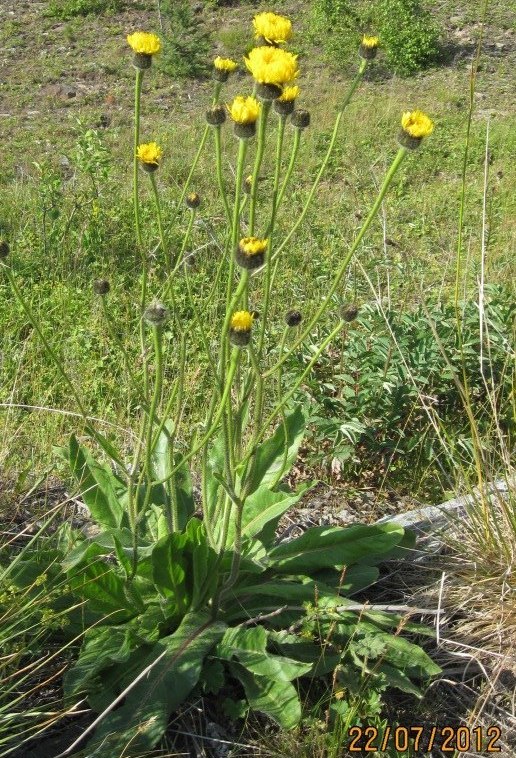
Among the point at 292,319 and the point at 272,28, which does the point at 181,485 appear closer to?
the point at 292,319

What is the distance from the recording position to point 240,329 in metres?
1.63

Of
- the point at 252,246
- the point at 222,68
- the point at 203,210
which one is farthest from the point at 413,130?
the point at 203,210

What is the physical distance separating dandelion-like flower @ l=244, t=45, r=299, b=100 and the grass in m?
0.67

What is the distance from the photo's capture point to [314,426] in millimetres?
3168

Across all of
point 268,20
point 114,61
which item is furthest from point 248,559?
point 114,61

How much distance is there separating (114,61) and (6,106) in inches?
Result: 97.1

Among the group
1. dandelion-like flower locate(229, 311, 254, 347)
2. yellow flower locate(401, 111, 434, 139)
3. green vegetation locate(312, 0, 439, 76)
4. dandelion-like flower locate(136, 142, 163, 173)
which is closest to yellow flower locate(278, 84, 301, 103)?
yellow flower locate(401, 111, 434, 139)

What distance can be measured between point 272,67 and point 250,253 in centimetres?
36

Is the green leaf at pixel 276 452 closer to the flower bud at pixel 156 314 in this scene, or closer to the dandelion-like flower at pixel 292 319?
the dandelion-like flower at pixel 292 319

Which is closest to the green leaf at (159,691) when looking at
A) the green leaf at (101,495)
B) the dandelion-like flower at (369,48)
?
the green leaf at (101,495)

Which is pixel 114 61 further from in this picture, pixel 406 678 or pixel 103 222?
pixel 406 678

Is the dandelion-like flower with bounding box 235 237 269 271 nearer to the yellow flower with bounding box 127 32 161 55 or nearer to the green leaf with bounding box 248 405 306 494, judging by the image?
the yellow flower with bounding box 127 32 161 55

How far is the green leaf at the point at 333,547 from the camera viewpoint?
7.22ft

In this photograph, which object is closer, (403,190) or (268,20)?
(268,20)
